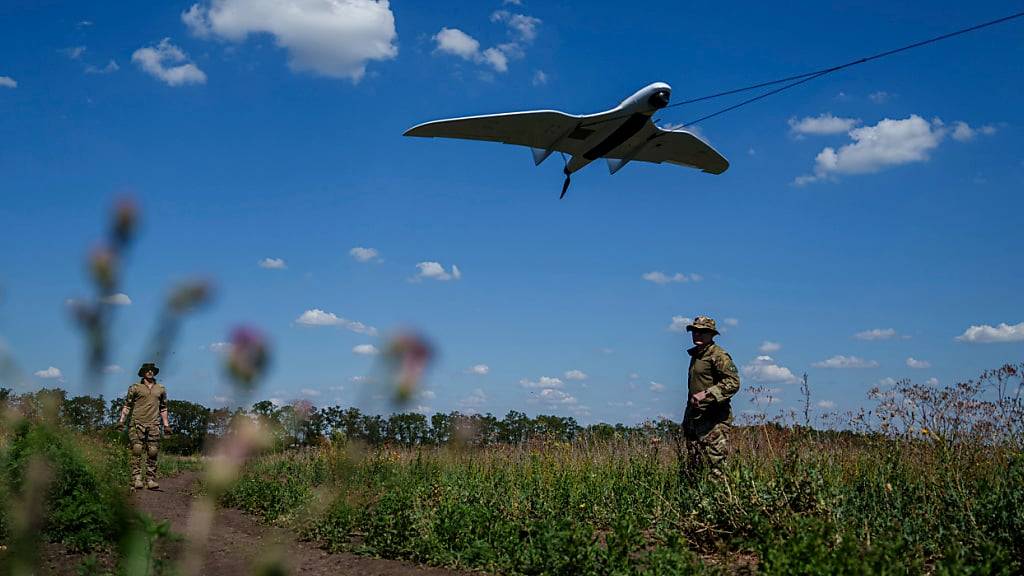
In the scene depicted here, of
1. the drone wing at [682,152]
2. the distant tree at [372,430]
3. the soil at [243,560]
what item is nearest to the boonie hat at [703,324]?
the soil at [243,560]

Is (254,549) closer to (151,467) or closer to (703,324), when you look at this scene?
(703,324)

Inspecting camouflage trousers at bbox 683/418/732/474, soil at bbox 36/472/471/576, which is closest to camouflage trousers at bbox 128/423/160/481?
soil at bbox 36/472/471/576

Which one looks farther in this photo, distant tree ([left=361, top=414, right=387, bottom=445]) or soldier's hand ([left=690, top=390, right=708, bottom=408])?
soldier's hand ([left=690, top=390, right=708, bottom=408])

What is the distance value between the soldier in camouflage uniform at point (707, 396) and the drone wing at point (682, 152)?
5.33m

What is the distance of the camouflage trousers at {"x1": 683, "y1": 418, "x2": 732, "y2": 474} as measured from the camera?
277 inches

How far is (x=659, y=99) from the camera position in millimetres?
10125

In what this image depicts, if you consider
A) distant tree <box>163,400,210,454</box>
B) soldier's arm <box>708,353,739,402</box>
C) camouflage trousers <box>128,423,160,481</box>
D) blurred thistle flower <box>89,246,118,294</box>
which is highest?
soldier's arm <box>708,353,739,402</box>

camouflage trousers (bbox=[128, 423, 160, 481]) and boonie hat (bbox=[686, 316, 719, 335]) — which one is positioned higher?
boonie hat (bbox=[686, 316, 719, 335])

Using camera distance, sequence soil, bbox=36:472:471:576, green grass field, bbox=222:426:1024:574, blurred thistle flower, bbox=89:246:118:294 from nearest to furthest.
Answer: blurred thistle flower, bbox=89:246:118:294 → green grass field, bbox=222:426:1024:574 → soil, bbox=36:472:471:576

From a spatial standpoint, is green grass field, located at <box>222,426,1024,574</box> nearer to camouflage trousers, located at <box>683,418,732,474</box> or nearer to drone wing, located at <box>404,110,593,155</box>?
camouflage trousers, located at <box>683,418,732,474</box>

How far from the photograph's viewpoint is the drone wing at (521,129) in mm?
10555

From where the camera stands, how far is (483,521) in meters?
6.08

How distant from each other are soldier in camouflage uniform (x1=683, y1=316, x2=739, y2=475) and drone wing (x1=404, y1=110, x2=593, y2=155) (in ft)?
14.5

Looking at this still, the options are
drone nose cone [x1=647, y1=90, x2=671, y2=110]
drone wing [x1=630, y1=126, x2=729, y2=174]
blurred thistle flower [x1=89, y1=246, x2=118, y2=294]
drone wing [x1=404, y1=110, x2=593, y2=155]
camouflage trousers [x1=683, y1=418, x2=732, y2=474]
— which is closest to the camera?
blurred thistle flower [x1=89, y1=246, x2=118, y2=294]
